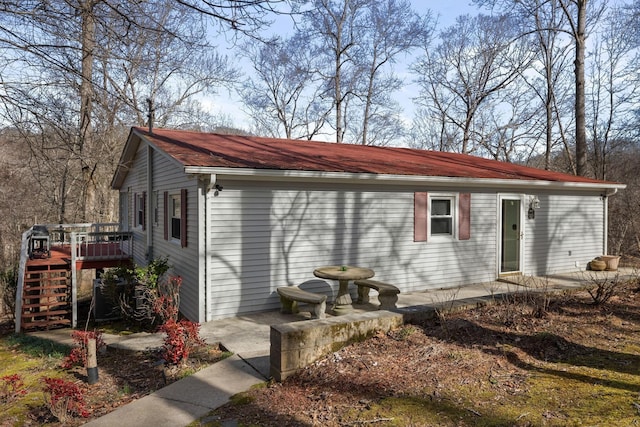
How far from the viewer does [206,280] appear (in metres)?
7.21

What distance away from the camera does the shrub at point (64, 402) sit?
4055 mm

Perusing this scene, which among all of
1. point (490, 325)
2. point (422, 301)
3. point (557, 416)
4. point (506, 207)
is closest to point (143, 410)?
point (557, 416)

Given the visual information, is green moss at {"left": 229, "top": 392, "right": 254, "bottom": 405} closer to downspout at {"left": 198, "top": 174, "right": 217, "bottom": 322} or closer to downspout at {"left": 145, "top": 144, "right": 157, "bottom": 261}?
downspout at {"left": 198, "top": 174, "right": 217, "bottom": 322}

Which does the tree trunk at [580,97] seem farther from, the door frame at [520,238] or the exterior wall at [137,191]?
the exterior wall at [137,191]

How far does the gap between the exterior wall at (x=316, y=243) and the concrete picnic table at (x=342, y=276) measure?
2.20 ft

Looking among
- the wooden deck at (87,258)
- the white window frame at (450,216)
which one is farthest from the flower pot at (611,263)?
the wooden deck at (87,258)

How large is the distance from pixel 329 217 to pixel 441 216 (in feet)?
9.47

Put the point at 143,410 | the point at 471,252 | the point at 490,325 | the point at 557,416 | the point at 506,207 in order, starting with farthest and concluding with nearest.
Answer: the point at 506,207
the point at 471,252
the point at 490,325
the point at 143,410
the point at 557,416

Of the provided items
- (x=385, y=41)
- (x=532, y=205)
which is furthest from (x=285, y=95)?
(x=532, y=205)

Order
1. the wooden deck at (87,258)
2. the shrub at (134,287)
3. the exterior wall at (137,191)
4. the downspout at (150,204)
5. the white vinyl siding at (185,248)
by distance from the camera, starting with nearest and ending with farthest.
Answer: the white vinyl siding at (185,248) < the shrub at (134,287) < the wooden deck at (87,258) < the downspout at (150,204) < the exterior wall at (137,191)

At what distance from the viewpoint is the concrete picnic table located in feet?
23.5

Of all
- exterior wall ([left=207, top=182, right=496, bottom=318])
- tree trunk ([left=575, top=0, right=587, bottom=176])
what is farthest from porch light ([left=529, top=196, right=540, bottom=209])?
tree trunk ([left=575, top=0, right=587, bottom=176])

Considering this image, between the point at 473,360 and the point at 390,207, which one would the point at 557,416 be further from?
the point at 390,207

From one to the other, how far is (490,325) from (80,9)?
5.98 metres
